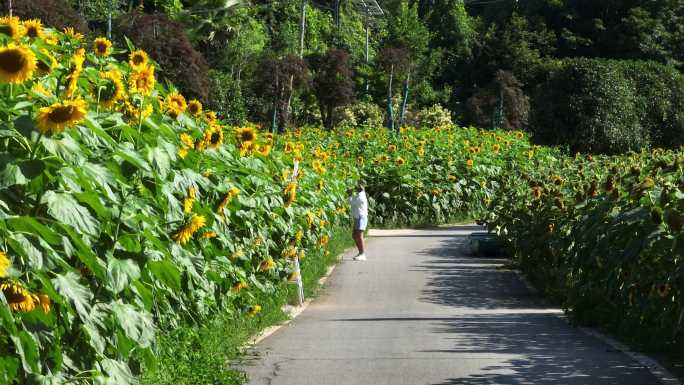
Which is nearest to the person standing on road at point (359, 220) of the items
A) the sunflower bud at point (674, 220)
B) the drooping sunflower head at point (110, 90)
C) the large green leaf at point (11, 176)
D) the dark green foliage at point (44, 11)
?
the dark green foliage at point (44, 11)

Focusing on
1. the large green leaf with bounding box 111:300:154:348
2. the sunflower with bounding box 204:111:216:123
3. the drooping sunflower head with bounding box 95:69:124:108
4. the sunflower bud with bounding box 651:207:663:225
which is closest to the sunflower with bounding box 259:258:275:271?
the sunflower with bounding box 204:111:216:123

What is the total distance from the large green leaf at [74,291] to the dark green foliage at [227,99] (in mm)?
37010

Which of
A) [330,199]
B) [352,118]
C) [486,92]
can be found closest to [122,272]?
[330,199]

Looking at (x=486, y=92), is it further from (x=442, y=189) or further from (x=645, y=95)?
(x=442, y=189)

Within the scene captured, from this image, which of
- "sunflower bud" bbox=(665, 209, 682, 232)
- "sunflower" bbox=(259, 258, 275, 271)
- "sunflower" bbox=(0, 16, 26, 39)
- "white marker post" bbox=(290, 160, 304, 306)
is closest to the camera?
"sunflower" bbox=(0, 16, 26, 39)

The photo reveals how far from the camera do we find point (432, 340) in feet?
36.6

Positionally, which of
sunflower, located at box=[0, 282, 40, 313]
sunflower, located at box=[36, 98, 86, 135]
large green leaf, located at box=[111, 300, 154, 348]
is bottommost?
large green leaf, located at box=[111, 300, 154, 348]

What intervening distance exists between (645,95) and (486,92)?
→ 71.3 ft

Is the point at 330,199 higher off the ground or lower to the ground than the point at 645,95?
lower

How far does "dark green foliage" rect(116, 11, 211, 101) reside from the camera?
34.0m

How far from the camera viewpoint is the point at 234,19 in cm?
5247

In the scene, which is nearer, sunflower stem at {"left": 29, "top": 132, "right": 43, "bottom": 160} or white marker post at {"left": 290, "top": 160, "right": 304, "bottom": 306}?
sunflower stem at {"left": 29, "top": 132, "right": 43, "bottom": 160}

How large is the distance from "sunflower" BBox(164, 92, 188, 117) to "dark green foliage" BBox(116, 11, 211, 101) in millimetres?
23998

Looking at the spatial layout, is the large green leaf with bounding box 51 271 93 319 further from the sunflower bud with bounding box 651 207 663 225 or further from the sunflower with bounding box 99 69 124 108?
the sunflower bud with bounding box 651 207 663 225
